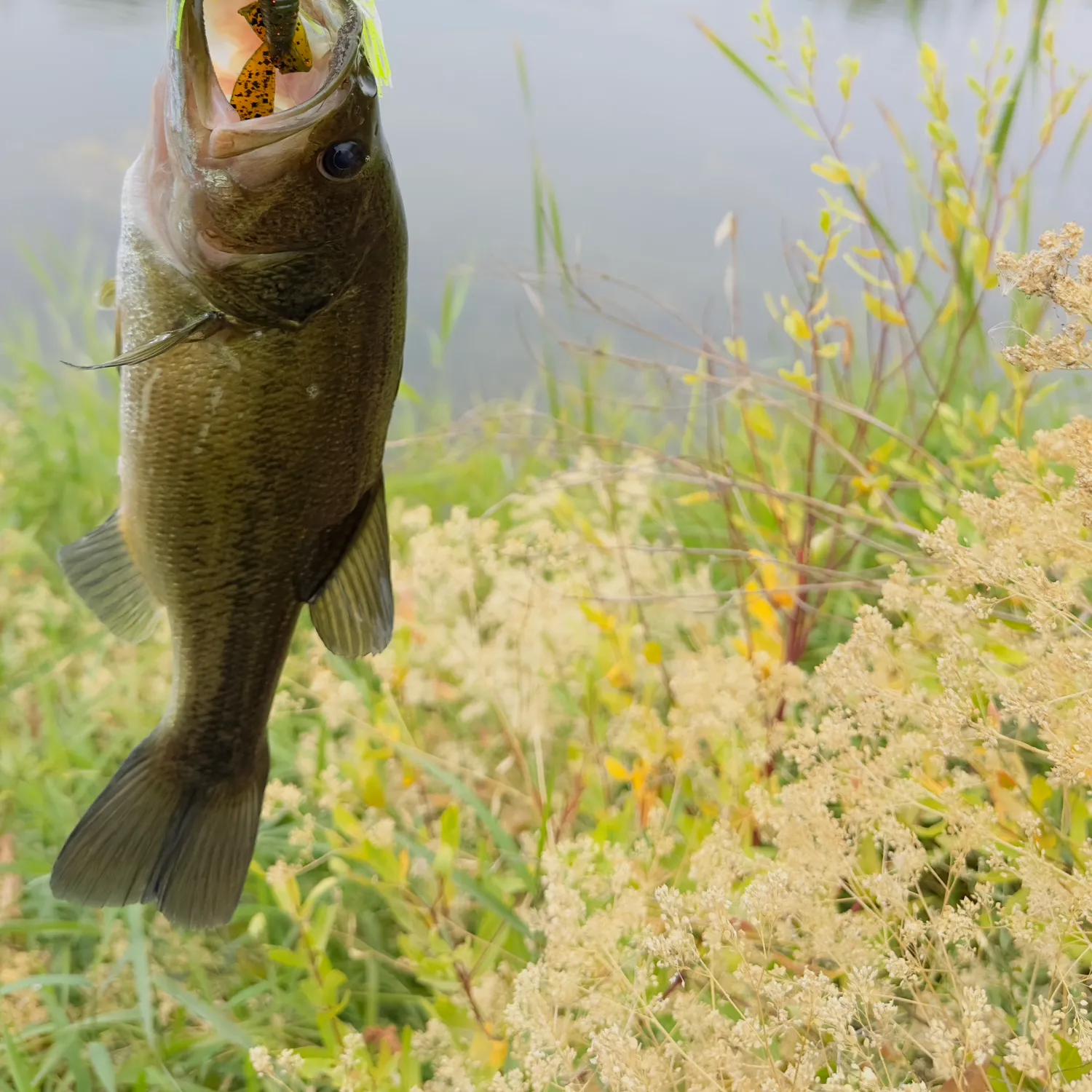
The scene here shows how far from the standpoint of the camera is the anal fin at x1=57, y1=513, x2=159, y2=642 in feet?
3.67

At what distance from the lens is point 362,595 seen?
1.08 meters

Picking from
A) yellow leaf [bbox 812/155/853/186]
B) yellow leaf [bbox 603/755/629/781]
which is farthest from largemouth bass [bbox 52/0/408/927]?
yellow leaf [bbox 812/155/853/186]

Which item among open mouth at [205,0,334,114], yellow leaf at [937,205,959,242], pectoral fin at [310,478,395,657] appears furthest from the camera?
yellow leaf at [937,205,959,242]

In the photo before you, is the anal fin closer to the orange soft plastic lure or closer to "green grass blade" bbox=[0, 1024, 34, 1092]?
the orange soft plastic lure

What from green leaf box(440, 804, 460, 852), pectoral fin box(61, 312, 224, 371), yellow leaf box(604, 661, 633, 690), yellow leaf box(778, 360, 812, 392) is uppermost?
pectoral fin box(61, 312, 224, 371)

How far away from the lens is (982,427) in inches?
71.3

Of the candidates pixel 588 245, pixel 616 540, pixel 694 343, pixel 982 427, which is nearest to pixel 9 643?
pixel 616 540

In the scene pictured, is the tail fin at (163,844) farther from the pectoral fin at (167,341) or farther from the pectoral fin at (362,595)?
the pectoral fin at (167,341)

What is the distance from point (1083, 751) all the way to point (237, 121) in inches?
37.1

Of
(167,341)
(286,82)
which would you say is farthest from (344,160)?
(167,341)

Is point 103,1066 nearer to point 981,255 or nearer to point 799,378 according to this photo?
point 799,378

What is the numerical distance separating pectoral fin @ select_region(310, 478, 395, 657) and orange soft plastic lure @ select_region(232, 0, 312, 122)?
1.34 ft

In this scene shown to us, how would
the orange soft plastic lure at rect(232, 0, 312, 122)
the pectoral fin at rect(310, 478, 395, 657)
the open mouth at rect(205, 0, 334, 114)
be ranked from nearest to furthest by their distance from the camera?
the orange soft plastic lure at rect(232, 0, 312, 122), the open mouth at rect(205, 0, 334, 114), the pectoral fin at rect(310, 478, 395, 657)

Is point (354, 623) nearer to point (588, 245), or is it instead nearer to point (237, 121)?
point (237, 121)
